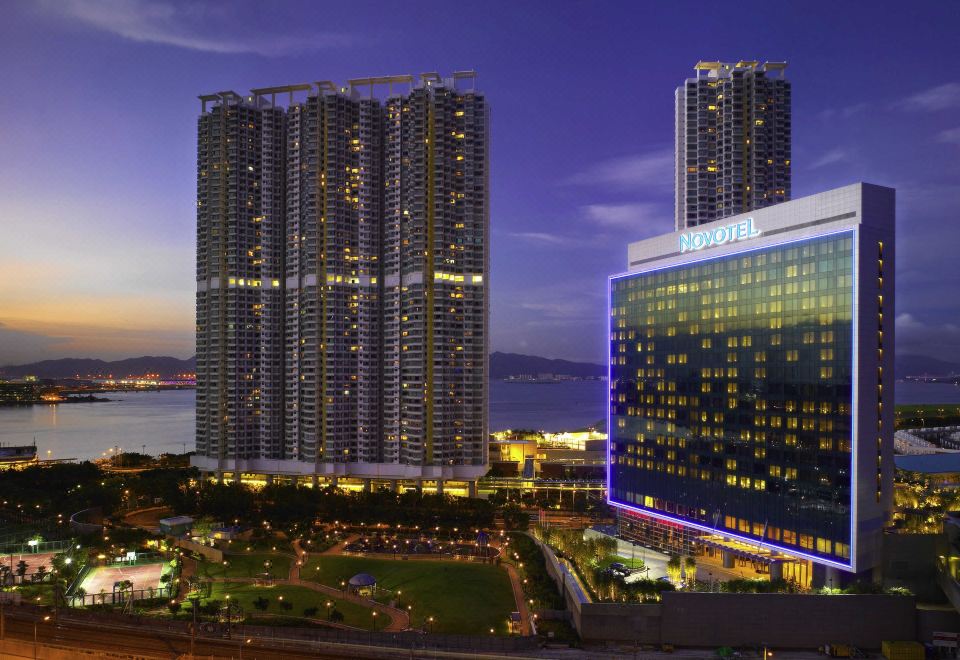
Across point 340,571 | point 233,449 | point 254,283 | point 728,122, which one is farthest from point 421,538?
point 728,122

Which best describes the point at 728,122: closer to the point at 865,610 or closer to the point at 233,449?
the point at 865,610

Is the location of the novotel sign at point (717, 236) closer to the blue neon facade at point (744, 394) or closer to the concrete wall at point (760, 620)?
the blue neon facade at point (744, 394)

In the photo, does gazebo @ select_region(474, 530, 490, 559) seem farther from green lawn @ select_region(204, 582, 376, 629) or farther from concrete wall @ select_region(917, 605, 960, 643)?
concrete wall @ select_region(917, 605, 960, 643)

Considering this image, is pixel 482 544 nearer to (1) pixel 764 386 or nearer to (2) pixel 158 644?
(1) pixel 764 386

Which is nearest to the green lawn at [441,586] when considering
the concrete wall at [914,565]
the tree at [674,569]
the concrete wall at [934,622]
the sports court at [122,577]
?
the sports court at [122,577]

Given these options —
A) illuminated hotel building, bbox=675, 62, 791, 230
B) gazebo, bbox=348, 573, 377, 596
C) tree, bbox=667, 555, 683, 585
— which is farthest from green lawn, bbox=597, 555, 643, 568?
illuminated hotel building, bbox=675, 62, 791, 230
